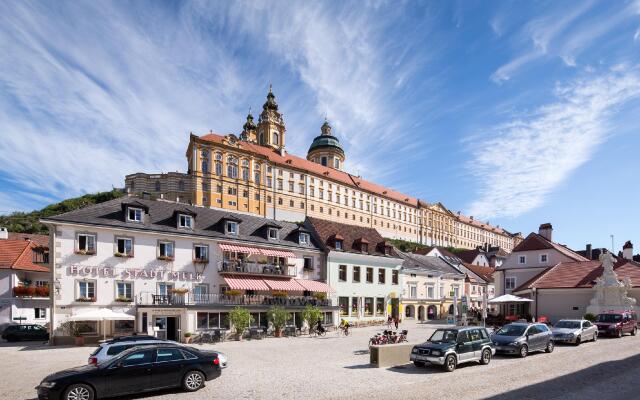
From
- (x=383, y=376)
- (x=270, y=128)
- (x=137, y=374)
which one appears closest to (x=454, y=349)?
(x=383, y=376)

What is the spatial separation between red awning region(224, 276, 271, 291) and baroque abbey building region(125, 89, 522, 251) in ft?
202

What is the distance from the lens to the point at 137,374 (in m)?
13.6

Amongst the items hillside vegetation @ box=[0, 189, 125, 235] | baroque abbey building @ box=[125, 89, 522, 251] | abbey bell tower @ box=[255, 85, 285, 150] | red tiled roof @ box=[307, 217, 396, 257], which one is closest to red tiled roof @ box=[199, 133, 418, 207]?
baroque abbey building @ box=[125, 89, 522, 251]

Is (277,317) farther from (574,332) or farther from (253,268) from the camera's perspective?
(574,332)

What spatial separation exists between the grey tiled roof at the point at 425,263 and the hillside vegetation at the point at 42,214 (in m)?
63.7

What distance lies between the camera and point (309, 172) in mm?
113375

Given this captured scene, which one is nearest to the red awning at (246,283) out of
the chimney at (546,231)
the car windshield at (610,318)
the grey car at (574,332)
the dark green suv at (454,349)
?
the dark green suv at (454,349)

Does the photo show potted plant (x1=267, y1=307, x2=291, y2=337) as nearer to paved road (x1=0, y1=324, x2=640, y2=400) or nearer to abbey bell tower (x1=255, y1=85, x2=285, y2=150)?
paved road (x1=0, y1=324, x2=640, y2=400)

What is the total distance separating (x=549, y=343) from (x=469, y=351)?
7.31 metres

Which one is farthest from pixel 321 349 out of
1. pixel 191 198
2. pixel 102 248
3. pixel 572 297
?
pixel 191 198

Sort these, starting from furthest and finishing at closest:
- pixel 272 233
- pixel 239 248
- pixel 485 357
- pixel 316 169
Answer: pixel 316 169 → pixel 272 233 → pixel 239 248 → pixel 485 357

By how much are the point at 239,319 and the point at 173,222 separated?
986 cm

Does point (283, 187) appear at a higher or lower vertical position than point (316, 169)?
lower

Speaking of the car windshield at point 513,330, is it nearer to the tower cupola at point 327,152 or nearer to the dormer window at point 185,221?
the dormer window at point 185,221
